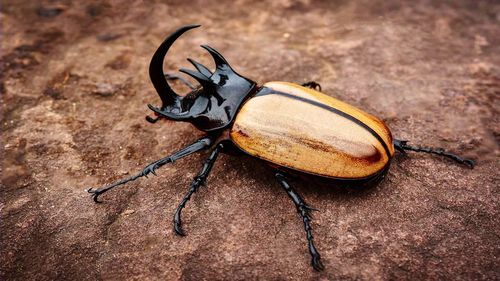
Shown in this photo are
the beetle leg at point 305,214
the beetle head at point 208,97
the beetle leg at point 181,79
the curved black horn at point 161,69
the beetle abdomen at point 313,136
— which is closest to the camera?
the beetle leg at point 305,214

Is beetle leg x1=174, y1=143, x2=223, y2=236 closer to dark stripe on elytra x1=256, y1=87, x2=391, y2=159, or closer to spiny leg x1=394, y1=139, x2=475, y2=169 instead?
dark stripe on elytra x1=256, y1=87, x2=391, y2=159

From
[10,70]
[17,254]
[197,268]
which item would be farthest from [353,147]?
[10,70]

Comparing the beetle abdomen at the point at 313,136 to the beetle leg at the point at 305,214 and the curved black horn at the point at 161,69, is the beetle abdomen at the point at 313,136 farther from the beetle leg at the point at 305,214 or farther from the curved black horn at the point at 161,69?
the curved black horn at the point at 161,69

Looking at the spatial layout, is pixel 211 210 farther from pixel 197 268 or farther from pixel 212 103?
pixel 212 103

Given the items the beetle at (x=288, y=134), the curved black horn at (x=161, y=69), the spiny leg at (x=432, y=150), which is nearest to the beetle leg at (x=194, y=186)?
the beetle at (x=288, y=134)

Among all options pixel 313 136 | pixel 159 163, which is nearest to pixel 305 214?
pixel 313 136

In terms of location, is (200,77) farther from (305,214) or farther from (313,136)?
(305,214)
